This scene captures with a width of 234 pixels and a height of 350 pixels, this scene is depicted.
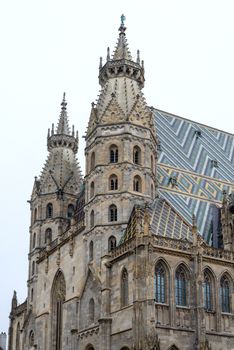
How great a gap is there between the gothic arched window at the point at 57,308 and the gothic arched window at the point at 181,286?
11.6 meters

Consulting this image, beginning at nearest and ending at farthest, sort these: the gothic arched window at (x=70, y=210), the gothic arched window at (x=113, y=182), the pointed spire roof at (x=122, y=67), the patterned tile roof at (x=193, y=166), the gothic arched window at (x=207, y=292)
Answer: the gothic arched window at (x=207, y=292)
the gothic arched window at (x=113, y=182)
the patterned tile roof at (x=193, y=166)
the pointed spire roof at (x=122, y=67)
the gothic arched window at (x=70, y=210)

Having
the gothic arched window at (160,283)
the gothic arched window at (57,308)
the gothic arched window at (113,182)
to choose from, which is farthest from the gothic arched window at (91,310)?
the gothic arched window at (113,182)

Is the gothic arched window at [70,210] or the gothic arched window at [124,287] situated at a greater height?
the gothic arched window at [70,210]

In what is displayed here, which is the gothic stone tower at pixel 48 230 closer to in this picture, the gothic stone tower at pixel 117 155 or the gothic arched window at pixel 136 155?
the gothic stone tower at pixel 117 155

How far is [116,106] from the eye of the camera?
48.8 m

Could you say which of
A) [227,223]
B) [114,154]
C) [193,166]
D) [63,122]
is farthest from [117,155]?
[63,122]

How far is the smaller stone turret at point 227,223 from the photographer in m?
46.0

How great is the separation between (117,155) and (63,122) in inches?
700

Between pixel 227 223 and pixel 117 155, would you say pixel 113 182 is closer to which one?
pixel 117 155

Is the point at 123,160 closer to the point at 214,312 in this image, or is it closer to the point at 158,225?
the point at 158,225

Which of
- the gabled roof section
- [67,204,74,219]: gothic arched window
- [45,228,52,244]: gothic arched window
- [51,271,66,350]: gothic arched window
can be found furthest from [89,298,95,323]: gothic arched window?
[67,204,74,219]: gothic arched window

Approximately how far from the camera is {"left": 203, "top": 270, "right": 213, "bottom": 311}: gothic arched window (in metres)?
42.5

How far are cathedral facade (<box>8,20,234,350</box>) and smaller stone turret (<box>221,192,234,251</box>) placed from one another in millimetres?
78

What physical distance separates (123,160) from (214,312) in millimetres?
12217
